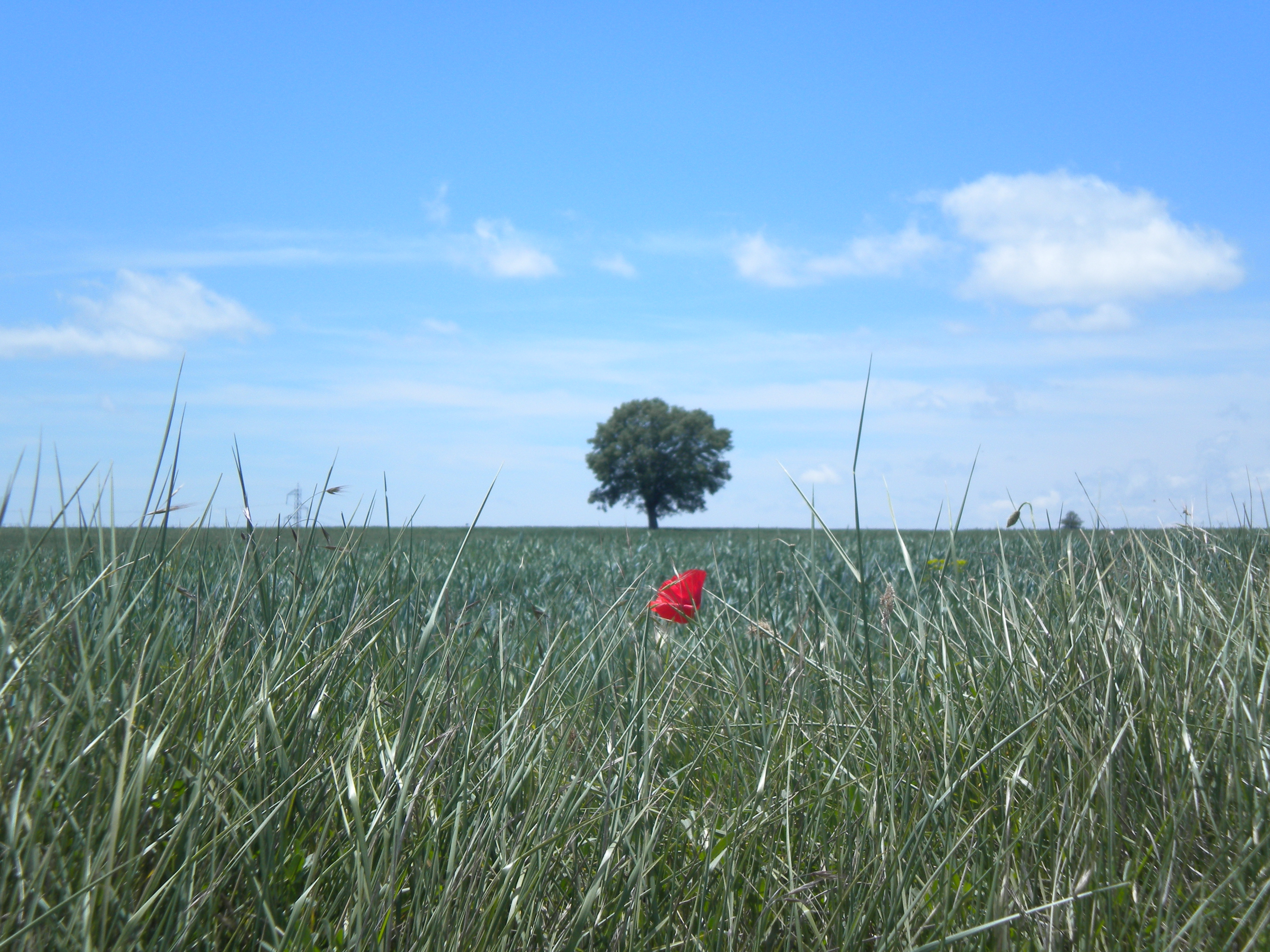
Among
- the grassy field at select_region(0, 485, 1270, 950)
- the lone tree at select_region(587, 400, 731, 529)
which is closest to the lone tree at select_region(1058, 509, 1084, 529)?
the grassy field at select_region(0, 485, 1270, 950)

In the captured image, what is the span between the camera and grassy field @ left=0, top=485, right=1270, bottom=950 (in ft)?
4.00

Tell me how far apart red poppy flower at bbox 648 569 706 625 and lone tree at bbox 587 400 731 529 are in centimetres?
4554

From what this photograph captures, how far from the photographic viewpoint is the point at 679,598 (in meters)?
2.63

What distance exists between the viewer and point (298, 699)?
5.27 ft

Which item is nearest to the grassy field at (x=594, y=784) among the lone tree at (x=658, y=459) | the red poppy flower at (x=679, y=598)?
the red poppy flower at (x=679, y=598)

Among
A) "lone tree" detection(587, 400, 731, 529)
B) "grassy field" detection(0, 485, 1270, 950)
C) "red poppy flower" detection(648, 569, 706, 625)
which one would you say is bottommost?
"grassy field" detection(0, 485, 1270, 950)

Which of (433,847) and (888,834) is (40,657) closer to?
(433,847)

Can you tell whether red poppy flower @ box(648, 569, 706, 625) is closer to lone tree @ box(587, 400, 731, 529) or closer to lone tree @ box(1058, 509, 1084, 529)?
lone tree @ box(1058, 509, 1084, 529)

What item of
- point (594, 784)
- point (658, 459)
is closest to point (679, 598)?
point (594, 784)

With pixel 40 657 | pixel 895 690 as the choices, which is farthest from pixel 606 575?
pixel 40 657

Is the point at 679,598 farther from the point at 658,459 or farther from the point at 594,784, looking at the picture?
the point at 658,459

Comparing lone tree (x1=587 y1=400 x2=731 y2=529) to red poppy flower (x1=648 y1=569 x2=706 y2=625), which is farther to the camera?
lone tree (x1=587 y1=400 x2=731 y2=529)

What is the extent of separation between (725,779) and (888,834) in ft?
1.65

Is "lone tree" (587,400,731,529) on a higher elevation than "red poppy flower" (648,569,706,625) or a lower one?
higher
